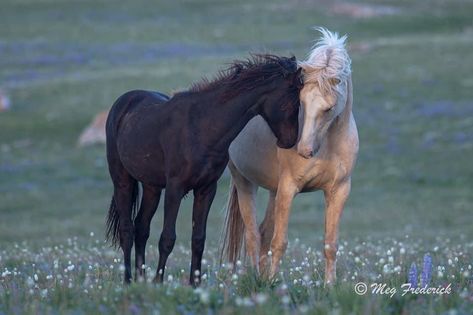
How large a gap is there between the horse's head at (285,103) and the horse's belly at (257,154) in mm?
1140

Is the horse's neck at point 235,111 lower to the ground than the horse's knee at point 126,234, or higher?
higher

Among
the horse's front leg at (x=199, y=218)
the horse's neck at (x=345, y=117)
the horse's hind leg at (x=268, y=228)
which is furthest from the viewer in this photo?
the horse's hind leg at (x=268, y=228)

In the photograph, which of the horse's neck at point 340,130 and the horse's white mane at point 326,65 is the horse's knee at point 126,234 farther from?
the horse's white mane at point 326,65

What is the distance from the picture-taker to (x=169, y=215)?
9.41 m

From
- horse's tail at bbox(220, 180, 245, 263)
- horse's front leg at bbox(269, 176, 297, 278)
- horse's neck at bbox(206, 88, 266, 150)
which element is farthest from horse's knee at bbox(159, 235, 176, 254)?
horse's tail at bbox(220, 180, 245, 263)

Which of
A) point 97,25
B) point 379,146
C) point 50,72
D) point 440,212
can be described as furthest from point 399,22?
point 440,212

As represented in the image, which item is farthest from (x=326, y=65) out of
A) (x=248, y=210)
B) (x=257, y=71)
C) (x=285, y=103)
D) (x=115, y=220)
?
(x=115, y=220)

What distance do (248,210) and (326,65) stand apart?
2.59 meters

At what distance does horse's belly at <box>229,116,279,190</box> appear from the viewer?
10.8m

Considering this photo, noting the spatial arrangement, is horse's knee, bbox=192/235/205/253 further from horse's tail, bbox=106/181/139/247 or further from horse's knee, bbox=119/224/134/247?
horse's tail, bbox=106/181/139/247

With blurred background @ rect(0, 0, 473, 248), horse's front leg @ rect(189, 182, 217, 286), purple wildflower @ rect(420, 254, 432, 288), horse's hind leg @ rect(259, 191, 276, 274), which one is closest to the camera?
purple wildflower @ rect(420, 254, 432, 288)

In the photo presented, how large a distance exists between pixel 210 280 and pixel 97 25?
188 feet

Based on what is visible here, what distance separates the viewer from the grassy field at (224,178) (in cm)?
738

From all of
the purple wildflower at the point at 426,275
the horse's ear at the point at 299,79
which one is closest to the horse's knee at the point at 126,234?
the horse's ear at the point at 299,79
